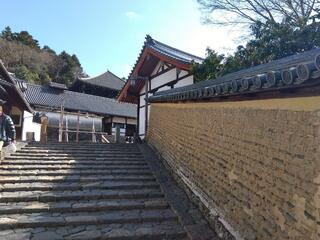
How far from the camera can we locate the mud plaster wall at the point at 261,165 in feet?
12.1

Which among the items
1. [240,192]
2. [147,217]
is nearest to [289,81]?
[240,192]

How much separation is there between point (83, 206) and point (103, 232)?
1181 millimetres

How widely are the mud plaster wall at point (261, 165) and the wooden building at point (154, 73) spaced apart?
6189mm

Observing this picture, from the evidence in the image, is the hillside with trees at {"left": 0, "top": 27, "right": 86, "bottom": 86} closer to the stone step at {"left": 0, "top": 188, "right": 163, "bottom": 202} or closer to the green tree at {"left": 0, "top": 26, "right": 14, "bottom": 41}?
the green tree at {"left": 0, "top": 26, "right": 14, "bottom": 41}

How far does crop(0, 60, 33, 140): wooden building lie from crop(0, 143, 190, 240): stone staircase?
648cm

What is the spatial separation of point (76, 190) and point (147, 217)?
2167mm

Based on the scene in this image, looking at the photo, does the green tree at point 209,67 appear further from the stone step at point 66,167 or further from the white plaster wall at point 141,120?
the white plaster wall at point 141,120

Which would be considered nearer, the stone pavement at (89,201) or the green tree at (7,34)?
the stone pavement at (89,201)

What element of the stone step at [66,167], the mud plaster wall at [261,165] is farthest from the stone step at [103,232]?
the stone step at [66,167]

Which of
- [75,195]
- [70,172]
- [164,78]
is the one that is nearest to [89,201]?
[75,195]

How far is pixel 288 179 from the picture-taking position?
4.03 metres

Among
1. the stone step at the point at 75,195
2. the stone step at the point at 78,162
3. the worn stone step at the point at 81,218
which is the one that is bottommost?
the worn stone step at the point at 81,218

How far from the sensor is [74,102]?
1318 inches

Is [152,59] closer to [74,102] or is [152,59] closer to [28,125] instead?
[28,125]
